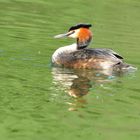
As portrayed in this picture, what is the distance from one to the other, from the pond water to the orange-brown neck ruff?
816mm

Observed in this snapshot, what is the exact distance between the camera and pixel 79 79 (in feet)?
43.1

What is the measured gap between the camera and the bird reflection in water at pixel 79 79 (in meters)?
11.7

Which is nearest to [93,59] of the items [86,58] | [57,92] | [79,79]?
[86,58]

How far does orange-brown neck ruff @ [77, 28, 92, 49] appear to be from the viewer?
1548 centimetres

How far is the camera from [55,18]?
23578 mm

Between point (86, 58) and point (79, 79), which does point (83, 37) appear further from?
point (79, 79)

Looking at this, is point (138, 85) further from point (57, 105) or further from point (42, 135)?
point (42, 135)

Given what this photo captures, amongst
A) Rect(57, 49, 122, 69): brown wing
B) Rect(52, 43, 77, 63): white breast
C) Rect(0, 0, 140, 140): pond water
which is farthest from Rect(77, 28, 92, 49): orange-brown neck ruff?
Rect(0, 0, 140, 140): pond water

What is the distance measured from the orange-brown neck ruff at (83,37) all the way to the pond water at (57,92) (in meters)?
0.82

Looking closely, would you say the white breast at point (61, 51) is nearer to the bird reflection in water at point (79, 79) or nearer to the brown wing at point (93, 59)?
the brown wing at point (93, 59)

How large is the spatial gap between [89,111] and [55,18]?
531 inches

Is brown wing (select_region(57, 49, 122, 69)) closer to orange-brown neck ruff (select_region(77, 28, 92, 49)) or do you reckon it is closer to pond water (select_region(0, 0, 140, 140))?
pond water (select_region(0, 0, 140, 140))

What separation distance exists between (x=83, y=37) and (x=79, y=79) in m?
2.56

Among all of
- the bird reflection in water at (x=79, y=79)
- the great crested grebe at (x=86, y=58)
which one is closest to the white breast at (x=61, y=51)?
the great crested grebe at (x=86, y=58)
